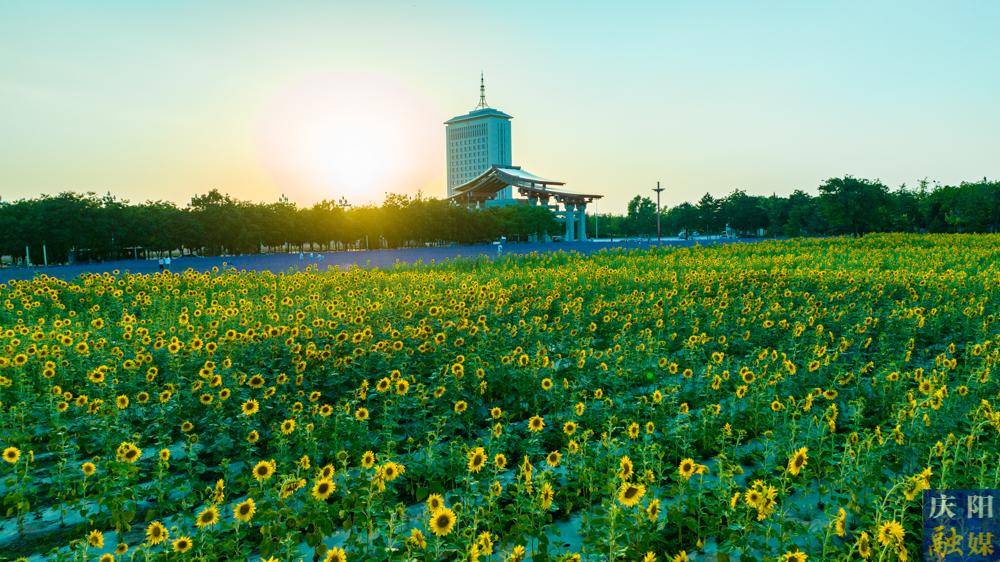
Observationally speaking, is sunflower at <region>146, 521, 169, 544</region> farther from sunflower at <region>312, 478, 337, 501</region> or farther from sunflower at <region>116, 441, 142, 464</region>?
sunflower at <region>116, 441, 142, 464</region>

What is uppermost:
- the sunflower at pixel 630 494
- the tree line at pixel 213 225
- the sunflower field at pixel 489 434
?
the tree line at pixel 213 225

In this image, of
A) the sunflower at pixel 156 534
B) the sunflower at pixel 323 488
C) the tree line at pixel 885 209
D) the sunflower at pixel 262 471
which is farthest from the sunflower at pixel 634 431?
the tree line at pixel 885 209

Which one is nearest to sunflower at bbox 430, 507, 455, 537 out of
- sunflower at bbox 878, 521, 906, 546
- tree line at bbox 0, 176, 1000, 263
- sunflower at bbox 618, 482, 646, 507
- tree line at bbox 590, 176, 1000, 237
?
sunflower at bbox 618, 482, 646, 507

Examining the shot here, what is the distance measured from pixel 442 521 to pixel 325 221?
61.6m

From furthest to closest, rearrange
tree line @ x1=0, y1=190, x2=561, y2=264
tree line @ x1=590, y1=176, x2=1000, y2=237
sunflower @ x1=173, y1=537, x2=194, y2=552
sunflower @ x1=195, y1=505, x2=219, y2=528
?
1. tree line @ x1=590, y1=176, x2=1000, y2=237
2. tree line @ x1=0, y1=190, x2=561, y2=264
3. sunflower @ x1=195, y1=505, x2=219, y2=528
4. sunflower @ x1=173, y1=537, x2=194, y2=552

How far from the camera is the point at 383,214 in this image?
63969 mm

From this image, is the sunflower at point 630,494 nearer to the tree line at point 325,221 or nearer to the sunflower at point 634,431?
the sunflower at point 634,431

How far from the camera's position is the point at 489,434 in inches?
215

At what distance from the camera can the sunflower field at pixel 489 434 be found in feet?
11.3

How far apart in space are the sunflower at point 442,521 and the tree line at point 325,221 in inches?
2020

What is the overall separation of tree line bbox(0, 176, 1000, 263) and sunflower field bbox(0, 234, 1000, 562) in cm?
4111

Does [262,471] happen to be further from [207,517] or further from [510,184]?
[510,184]

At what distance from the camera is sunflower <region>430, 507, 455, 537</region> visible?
9.77 feet

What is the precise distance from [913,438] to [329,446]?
4.58 m
